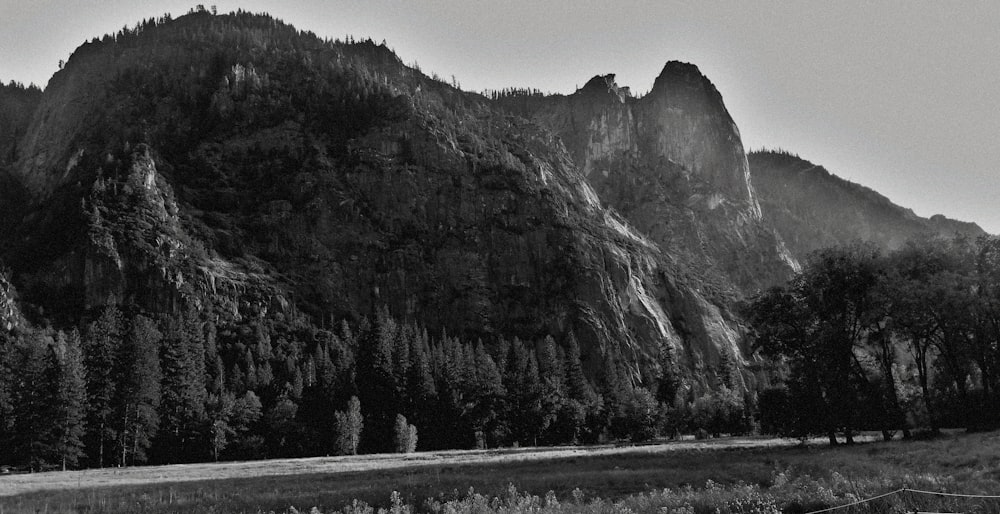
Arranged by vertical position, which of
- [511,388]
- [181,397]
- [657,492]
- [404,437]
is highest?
[181,397]

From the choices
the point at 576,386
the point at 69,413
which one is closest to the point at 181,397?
the point at 69,413

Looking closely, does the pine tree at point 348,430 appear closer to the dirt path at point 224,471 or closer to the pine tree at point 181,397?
the pine tree at point 181,397

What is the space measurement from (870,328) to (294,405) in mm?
91452

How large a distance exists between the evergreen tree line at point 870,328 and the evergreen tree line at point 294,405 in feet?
206

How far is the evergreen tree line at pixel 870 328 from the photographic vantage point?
52812 mm

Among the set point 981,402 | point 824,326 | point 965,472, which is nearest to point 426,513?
point 965,472

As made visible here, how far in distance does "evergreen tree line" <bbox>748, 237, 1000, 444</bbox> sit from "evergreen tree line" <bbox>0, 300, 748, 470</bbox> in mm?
62719

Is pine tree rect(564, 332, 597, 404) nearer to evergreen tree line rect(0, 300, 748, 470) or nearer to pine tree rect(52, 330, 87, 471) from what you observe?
evergreen tree line rect(0, 300, 748, 470)

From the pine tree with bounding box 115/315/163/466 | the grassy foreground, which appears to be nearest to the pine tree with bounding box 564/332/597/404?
the pine tree with bounding box 115/315/163/466

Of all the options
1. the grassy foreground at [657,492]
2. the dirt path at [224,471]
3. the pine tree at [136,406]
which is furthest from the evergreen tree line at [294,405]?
the grassy foreground at [657,492]

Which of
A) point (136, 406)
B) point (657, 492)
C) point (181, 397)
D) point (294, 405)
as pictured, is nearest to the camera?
point (657, 492)

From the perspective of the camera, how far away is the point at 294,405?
11894cm

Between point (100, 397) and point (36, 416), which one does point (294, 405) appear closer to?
point (100, 397)

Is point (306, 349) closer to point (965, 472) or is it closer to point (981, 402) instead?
point (981, 402)
